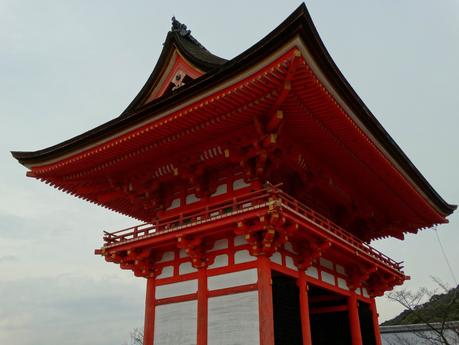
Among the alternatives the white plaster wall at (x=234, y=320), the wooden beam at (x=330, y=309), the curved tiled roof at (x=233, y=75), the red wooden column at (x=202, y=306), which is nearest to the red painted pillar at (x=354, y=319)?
the wooden beam at (x=330, y=309)

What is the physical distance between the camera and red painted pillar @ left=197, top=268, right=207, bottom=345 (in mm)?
10555

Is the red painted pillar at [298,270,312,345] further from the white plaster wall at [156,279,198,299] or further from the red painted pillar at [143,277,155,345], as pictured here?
the red painted pillar at [143,277,155,345]

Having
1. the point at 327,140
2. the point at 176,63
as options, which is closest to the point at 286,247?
the point at 327,140

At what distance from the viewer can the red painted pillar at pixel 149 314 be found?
11805mm

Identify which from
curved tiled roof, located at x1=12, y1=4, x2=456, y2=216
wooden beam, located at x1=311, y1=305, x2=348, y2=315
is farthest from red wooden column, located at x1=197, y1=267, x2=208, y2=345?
wooden beam, located at x1=311, y1=305, x2=348, y2=315

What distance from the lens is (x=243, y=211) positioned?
32.5 feet

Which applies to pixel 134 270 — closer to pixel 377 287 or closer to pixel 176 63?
pixel 176 63

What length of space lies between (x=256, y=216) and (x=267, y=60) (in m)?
3.56

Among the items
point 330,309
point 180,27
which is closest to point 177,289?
point 330,309

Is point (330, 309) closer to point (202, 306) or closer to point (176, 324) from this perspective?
point (202, 306)

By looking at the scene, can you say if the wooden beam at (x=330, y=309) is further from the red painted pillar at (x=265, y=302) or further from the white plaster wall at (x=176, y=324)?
the white plaster wall at (x=176, y=324)

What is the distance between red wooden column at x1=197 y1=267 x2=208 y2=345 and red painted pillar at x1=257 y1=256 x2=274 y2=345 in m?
1.65

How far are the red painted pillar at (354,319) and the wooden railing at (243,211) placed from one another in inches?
65.1

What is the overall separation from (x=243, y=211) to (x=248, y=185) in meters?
1.86
